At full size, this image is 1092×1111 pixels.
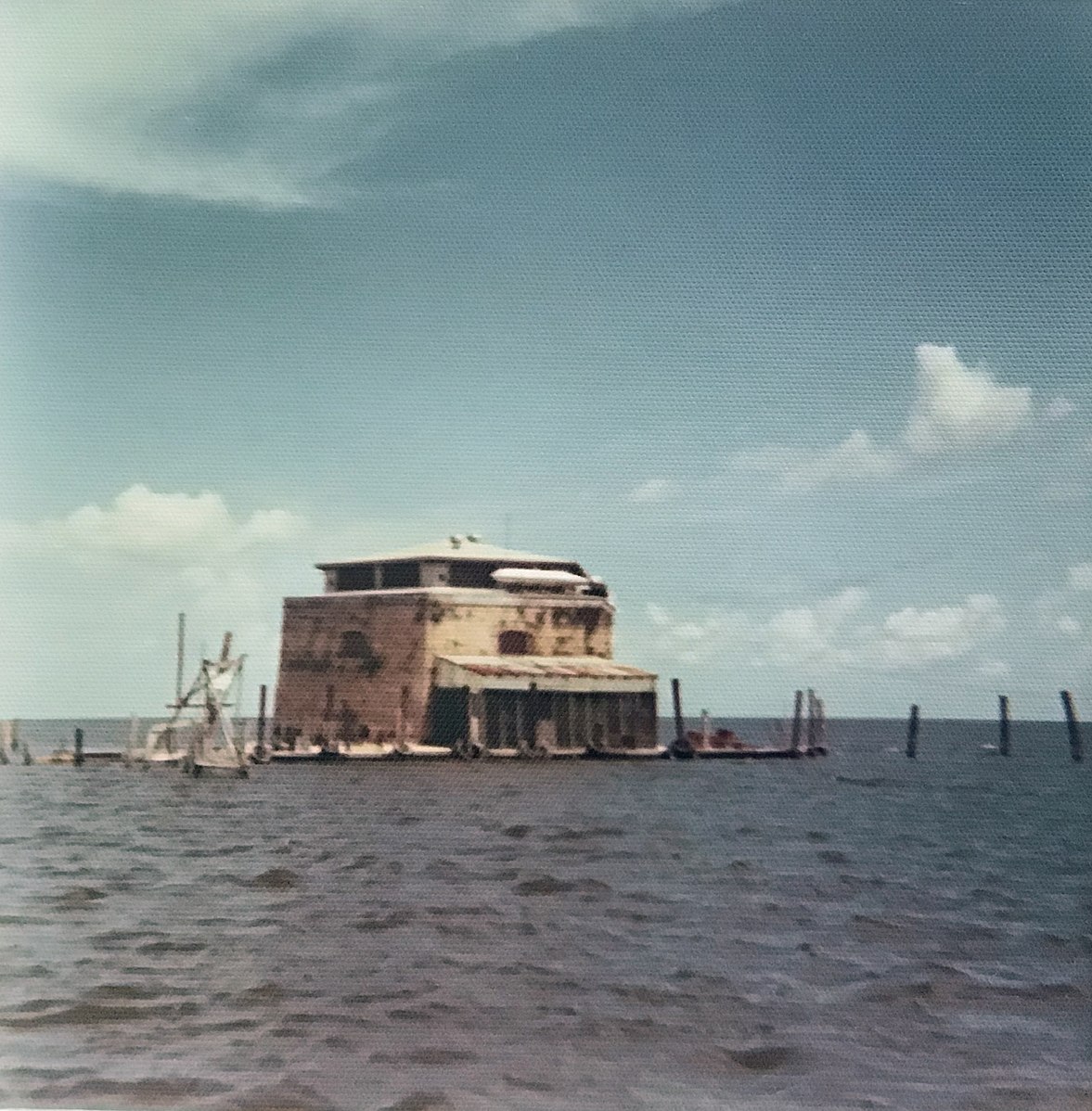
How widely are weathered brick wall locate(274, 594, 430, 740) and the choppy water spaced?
12.7m

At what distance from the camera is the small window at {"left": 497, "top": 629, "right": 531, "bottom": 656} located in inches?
1346

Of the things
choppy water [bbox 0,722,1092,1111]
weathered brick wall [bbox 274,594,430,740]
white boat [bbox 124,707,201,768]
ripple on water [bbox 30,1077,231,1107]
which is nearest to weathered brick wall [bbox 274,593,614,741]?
weathered brick wall [bbox 274,594,430,740]

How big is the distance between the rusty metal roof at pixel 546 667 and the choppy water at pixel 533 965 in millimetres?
12172

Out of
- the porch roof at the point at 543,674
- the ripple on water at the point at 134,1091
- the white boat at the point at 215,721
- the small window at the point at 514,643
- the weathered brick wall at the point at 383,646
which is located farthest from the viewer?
the small window at the point at 514,643

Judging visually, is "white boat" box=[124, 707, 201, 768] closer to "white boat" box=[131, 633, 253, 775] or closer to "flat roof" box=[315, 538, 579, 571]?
"white boat" box=[131, 633, 253, 775]

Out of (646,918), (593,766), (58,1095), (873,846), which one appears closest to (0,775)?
(593,766)

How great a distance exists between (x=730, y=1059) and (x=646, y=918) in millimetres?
4099

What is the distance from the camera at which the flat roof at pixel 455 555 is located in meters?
34.8

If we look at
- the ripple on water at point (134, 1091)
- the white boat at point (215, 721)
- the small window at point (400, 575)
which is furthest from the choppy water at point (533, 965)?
the small window at point (400, 575)

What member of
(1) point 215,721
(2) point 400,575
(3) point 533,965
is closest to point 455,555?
(2) point 400,575

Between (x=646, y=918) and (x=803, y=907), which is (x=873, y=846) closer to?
(x=803, y=907)

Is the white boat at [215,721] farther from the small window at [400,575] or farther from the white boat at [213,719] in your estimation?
the small window at [400,575]

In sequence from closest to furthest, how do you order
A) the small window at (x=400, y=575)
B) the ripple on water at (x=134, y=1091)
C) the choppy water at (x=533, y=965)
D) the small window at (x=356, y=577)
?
the ripple on water at (x=134, y=1091), the choppy water at (x=533, y=965), the small window at (x=400, y=575), the small window at (x=356, y=577)

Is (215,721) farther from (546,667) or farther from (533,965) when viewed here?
(533,965)
